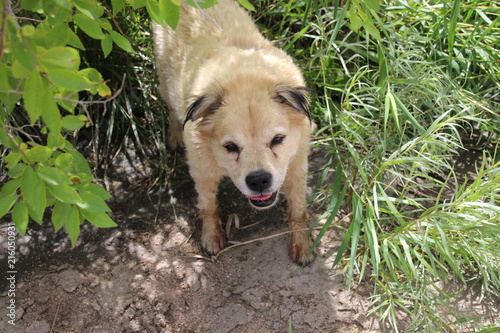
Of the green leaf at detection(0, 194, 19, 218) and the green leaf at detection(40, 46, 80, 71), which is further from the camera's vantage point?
the green leaf at detection(0, 194, 19, 218)

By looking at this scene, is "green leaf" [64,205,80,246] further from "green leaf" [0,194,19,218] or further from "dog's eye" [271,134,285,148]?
"dog's eye" [271,134,285,148]

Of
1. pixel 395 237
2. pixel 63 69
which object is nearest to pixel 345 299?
pixel 395 237

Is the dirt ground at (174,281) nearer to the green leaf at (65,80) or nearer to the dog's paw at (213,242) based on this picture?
the dog's paw at (213,242)

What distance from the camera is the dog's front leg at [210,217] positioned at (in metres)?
3.32

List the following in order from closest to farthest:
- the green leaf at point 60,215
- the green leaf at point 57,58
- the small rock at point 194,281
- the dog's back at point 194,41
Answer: the green leaf at point 57,58
the green leaf at point 60,215
the small rock at point 194,281
the dog's back at point 194,41

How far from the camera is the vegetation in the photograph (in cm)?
170

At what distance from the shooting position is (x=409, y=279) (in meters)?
2.67

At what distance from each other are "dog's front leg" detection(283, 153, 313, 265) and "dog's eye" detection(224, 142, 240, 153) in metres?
0.53

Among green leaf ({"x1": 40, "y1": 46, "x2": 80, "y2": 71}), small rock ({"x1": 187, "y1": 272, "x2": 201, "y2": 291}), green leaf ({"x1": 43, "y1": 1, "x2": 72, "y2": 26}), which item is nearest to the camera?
green leaf ({"x1": 40, "y1": 46, "x2": 80, "y2": 71})

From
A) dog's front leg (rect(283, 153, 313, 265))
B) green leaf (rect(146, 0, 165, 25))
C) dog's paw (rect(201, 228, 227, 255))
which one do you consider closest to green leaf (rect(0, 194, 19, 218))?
green leaf (rect(146, 0, 165, 25))

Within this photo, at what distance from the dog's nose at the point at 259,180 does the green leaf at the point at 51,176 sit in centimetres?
119

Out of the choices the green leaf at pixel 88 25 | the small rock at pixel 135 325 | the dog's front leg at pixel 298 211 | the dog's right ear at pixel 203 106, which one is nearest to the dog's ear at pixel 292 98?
the dog's right ear at pixel 203 106

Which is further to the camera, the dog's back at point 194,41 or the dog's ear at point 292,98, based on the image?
the dog's back at point 194,41

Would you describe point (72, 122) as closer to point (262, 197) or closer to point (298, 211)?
point (262, 197)
